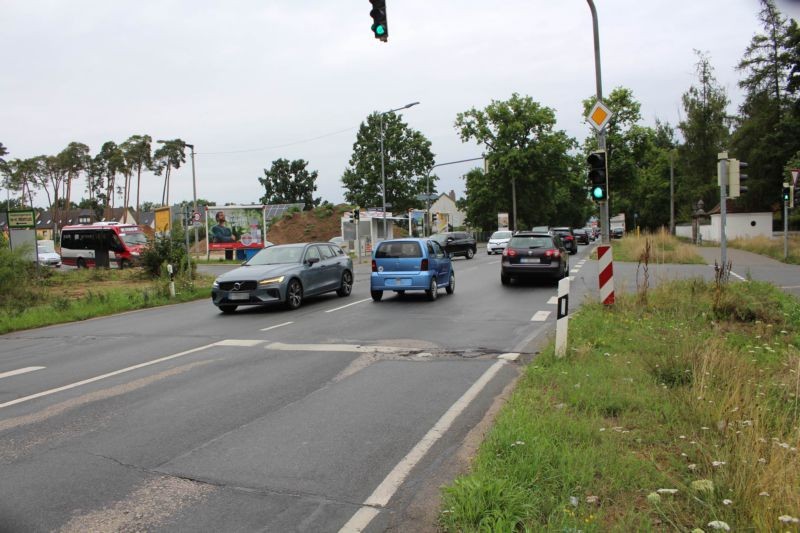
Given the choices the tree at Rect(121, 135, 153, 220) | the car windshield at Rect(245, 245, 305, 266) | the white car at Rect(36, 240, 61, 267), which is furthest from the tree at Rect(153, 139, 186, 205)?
the car windshield at Rect(245, 245, 305, 266)

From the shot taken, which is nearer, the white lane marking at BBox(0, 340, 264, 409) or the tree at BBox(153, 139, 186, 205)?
the white lane marking at BBox(0, 340, 264, 409)

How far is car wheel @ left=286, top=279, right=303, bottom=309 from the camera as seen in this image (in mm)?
14539

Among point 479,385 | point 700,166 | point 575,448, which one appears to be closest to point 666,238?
point 479,385

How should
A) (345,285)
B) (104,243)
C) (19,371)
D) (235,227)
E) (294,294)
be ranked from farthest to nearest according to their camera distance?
1. (235,227)
2. (104,243)
3. (345,285)
4. (294,294)
5. (19,371)

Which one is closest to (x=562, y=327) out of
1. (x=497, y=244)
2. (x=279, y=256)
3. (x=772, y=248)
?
(x=279, y=256)

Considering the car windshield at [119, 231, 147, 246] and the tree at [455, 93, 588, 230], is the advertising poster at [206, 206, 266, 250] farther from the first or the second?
the tree at [455, 93, 588, 230]

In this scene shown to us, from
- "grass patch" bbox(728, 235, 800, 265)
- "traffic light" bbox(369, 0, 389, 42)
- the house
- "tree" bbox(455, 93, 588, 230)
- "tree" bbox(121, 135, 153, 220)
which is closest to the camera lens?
"traffic light" bbox(369, 0, 389, 42)

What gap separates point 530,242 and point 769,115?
1802 inches

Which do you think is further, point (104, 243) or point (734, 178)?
point (104, 243)

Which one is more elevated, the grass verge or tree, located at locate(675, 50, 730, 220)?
tree, located at locate(675, 50, 730, 220)

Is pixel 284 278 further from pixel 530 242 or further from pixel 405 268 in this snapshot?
pixel 530 242

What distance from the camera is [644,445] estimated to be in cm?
436

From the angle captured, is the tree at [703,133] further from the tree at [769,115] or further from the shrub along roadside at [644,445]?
the shrub along roadside at [644,445]

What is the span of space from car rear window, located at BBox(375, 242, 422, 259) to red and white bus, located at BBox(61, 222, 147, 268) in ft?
83.7
